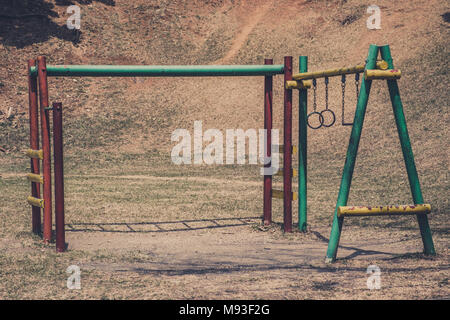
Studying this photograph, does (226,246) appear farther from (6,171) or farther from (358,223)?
(6,171)

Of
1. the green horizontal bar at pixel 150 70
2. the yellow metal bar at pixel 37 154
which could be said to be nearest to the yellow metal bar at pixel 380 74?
the green horizontal bar at pixel 150 70

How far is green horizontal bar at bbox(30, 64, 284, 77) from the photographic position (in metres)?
9.62

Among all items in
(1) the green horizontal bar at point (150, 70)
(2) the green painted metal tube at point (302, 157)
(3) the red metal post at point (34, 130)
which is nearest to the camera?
(1) the green horizontal bar at point (150, 70)

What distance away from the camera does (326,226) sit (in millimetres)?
11008

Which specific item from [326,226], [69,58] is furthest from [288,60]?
[69,58]

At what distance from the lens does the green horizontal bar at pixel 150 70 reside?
9.62 m

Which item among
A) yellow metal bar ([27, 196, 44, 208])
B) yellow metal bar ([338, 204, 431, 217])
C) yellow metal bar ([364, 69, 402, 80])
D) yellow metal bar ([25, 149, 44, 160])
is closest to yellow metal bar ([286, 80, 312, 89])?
yellow metal bar ([364, 69, 402, 80])

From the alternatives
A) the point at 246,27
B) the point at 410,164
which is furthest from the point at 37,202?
the point at 246,27

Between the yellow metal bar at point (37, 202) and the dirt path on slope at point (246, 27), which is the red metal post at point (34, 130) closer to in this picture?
the yellow metal bar at point (37, 202)

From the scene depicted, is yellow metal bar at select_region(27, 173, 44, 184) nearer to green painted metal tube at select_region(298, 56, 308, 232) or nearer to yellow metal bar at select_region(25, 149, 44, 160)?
yellow metal bar at select_region(25, 149, 44, 160)

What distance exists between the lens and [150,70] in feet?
32.2

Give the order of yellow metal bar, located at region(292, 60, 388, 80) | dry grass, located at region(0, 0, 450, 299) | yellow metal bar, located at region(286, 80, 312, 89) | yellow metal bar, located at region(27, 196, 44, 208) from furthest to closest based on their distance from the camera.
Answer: yellow metal bar, located at region(286, 80, 312, 89) < yellow metal bar, located at region(27, 196, 44, 208) < yellow metal bar, located at region(292, 60, 388, 80) < dry grass, located at region(0, 0, 450, 299)

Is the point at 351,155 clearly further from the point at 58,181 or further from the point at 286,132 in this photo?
the point at 58,181

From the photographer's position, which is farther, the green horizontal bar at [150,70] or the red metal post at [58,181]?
the green horizontal bar at [150,70]
